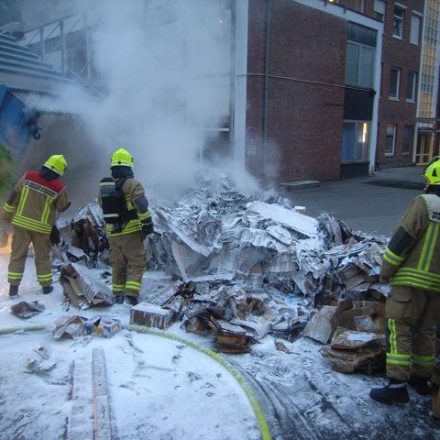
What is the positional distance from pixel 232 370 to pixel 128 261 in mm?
1937

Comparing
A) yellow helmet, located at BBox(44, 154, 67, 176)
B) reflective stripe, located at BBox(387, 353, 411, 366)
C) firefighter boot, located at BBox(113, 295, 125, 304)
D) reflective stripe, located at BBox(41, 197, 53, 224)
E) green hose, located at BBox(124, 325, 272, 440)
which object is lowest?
firefighter boot, located at BBox(113, 295, 125, 304)

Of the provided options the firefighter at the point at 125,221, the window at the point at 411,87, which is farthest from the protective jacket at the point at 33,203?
the window at the point at 411,87

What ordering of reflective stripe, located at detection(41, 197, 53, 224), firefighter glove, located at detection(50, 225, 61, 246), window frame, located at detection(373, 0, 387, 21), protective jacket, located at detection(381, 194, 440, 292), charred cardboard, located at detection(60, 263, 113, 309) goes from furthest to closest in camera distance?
window frame, located at detection(373, 0, 387, 21)
firefighter glove, located at detection(50, 225, 61, 246)
reflective stripe, located at detection(41, 197, 53, 224)
charred cardboard, located at detection(60, 263, 113, 309)
protective jacket, located at detection(381, 194, 440, 292)

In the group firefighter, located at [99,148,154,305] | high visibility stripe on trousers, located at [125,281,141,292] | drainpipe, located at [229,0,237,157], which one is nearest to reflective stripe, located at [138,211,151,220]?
firefighter, located at [99,148,154,305]

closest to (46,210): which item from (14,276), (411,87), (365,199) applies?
(14,276)

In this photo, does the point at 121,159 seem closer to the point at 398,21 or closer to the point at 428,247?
the point at 428,247

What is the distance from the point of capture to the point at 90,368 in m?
3.36

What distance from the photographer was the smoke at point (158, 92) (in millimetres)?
9016

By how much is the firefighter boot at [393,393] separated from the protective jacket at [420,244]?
65 centimetres

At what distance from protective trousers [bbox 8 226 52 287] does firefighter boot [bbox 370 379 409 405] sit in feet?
11.5

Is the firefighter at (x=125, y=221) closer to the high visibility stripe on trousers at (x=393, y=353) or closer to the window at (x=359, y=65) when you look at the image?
the high visibility stripe on trousers at (x=393, y=353)

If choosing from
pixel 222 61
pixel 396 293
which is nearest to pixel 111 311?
pixel 396 293

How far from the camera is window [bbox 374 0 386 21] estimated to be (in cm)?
1984

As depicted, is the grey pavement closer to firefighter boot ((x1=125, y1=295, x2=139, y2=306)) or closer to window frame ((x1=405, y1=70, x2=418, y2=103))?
firefighter boot ((x1=125, y1=295, x2=139, y2=306))
